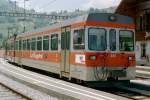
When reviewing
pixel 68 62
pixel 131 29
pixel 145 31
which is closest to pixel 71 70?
pixel 68 62

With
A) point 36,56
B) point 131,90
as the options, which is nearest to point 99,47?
point 131,90

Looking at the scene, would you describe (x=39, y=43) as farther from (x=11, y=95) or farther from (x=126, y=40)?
(x=11, y=95)

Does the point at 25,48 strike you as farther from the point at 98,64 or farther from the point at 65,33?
the point at 98,64

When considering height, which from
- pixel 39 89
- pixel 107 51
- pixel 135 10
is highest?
pixel 135 10

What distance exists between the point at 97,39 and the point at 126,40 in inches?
57.7

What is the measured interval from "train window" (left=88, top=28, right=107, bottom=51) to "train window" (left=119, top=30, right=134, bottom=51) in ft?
2.75

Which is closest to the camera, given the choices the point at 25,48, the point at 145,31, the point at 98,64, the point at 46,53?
the point at 98,64

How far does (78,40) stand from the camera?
1822 cm

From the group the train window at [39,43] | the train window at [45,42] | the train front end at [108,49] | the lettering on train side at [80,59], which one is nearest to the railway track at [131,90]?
the train front end at [108,49]

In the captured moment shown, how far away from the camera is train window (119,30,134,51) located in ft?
59.4

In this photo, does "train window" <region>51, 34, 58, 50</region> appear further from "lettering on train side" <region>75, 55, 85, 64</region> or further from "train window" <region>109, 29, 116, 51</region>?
"train window" <region>109, 29, 116, 51</region>

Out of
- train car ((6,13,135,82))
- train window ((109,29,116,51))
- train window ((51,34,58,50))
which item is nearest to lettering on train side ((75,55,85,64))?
train car ((6,13,135,82))

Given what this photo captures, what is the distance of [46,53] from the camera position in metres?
24.4

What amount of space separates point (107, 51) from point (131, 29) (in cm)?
164
